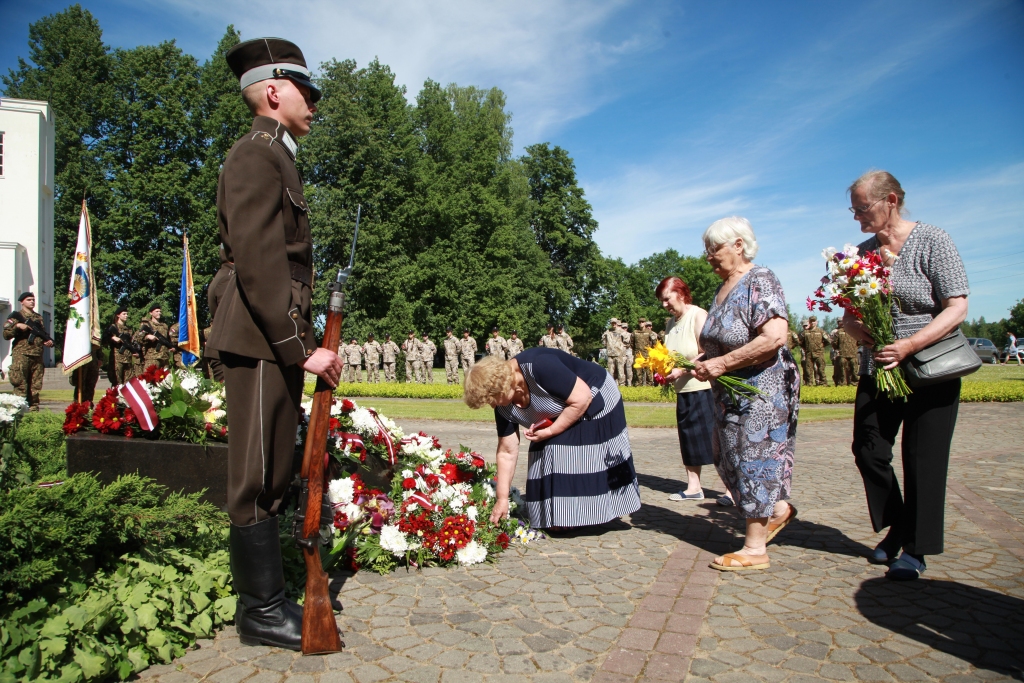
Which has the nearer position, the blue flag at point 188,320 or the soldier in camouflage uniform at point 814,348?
the blue flag at point 188,320

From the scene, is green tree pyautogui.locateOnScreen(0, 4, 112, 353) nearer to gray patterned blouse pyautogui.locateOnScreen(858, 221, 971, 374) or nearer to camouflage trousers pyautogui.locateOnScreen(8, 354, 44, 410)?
camouflage trousers pyautogui.locateOnScreen(8, 354, 44, 410)

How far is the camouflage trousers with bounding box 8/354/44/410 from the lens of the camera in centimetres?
1384

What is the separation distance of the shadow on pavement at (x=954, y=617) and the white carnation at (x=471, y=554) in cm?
222

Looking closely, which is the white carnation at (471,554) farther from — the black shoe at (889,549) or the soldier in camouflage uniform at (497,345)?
the soldier in camouflage uniform at (497,345)

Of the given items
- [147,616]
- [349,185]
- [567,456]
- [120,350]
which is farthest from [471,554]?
[349,185]

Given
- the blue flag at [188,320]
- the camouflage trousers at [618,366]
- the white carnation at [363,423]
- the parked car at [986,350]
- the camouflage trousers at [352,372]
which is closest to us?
the white carnation at [363,423]

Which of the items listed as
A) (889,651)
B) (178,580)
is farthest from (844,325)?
(178,580)

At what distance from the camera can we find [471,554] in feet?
14.8

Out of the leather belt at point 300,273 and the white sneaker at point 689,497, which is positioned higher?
the leather belt at point 300,273

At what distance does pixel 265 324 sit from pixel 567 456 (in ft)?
9.08

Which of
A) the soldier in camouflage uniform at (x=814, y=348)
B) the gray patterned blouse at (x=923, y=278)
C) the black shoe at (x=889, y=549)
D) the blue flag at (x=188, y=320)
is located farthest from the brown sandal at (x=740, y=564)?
the soldier in camouflage uniform at (x=814, y=348)

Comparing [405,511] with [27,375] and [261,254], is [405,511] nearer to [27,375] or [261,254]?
[261,254]

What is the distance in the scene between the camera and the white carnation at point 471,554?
4.48 metres

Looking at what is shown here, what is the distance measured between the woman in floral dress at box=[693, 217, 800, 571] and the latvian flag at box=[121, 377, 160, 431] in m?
3.47
